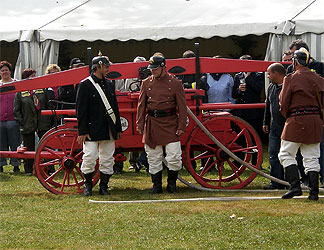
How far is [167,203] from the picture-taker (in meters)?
7.30

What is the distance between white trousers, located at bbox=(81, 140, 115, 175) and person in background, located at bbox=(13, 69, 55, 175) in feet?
8.03

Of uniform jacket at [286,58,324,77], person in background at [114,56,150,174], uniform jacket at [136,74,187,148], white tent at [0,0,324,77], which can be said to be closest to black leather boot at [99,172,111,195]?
uniform jacket at [136,74,187,148]

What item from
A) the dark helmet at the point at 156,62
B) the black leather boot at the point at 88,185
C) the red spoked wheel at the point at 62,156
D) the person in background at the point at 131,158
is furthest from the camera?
the person in background at the point at 131,158

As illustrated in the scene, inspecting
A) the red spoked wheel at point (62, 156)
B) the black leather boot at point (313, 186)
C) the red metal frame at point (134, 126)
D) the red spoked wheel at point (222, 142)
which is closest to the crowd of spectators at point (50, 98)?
the red metal frame at point (134, 126)

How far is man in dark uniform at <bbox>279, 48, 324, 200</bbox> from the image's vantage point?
23.5 feet

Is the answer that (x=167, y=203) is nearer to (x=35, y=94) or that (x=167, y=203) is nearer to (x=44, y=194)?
(x=44, y=194)

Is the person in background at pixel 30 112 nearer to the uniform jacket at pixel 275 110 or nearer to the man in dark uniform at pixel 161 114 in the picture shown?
the man in dark uniform at pixel 161 114

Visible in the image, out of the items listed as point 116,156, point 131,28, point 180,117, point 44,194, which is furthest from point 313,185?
point 131,28

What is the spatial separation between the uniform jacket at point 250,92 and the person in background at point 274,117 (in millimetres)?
1953

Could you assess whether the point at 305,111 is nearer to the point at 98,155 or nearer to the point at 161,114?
the point at 161,114

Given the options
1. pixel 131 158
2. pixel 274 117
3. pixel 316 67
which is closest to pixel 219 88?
pixel 131 158

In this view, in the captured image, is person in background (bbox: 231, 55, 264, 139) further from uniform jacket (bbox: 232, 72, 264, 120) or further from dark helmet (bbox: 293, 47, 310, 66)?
dark helmet (bbox: 293, 47, 310, 66)

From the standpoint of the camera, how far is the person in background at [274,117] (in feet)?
25.6

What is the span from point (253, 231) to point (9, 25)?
8250 millimetres
